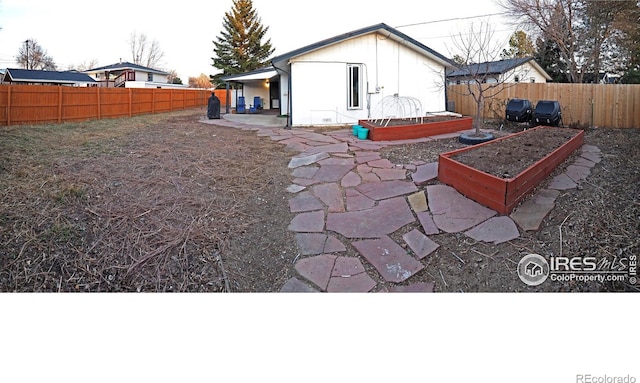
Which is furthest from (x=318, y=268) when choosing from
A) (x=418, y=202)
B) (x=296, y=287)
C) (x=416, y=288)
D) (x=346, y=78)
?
A: (x=346, y=78)

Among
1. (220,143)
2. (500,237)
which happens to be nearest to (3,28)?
(220,143)

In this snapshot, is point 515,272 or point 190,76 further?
point 190,76

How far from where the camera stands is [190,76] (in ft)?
160

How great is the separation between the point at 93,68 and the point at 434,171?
42565 mm

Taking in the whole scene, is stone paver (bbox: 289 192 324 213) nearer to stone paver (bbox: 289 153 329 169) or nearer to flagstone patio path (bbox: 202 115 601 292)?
flagstone patio path (bbox: 202 115 601 292)

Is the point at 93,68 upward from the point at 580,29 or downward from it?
upward

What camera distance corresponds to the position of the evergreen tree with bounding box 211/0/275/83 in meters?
30.3

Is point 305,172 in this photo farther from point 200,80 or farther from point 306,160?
point 200,80

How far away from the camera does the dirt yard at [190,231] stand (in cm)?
291

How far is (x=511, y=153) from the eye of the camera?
16.8 feet

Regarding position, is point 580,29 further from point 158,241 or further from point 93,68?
point 93,68

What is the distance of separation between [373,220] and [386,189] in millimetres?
873

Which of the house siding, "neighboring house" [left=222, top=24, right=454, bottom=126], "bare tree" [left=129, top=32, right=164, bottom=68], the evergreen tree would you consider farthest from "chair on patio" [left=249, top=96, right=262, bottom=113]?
"bare tree" [left=129, top=32, right=164, bottom=68]

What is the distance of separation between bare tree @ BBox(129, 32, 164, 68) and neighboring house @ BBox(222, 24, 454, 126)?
35.8m
